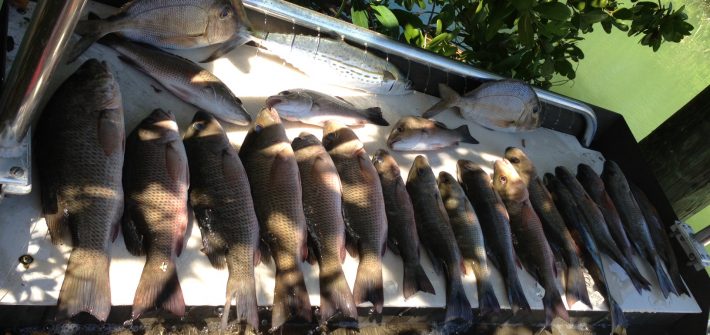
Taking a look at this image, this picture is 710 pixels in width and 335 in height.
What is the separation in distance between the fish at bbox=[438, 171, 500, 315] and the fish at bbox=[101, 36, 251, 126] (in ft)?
4.12

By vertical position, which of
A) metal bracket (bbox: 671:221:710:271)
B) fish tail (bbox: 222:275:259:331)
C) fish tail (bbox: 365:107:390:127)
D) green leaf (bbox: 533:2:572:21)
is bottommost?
fish tail (bbox: 222:275:259:331)

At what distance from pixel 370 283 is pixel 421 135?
1173 mm

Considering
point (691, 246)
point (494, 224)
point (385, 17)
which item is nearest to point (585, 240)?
point (494, 224)

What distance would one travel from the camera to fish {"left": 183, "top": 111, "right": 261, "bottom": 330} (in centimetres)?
230

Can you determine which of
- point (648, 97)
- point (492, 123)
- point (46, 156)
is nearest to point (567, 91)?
point (648, 97)

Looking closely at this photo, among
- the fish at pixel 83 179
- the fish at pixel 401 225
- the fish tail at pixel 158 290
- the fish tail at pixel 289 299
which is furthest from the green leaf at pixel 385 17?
the fish tail at pixel 158 290

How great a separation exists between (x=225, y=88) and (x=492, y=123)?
199 cm

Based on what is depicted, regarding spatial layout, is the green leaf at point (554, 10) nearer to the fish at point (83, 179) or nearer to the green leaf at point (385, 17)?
the green leaf at point (385, 17)

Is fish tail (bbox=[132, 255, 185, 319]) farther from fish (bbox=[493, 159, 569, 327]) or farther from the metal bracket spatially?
the metal bracket

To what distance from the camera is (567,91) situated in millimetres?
7641

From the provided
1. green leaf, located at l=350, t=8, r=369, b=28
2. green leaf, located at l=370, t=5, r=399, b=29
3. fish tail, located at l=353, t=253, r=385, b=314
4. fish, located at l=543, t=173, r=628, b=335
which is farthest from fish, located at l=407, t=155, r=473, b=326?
green leaf, located at l=350, t=8, r=369, b=28

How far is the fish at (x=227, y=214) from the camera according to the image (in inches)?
90.6

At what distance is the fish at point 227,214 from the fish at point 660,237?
2.90m

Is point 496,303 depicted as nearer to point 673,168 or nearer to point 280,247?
point 280,247
